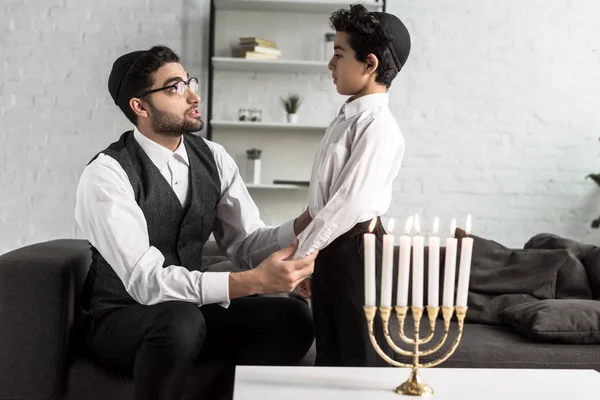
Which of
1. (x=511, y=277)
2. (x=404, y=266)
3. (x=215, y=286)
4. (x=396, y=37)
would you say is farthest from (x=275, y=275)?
(x=511, y=277)

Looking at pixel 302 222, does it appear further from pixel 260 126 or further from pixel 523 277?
pixel 260 126

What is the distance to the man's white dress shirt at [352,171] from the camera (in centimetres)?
194

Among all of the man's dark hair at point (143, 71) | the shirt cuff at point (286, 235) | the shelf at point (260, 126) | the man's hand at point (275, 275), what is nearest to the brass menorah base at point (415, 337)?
the man's hand at point (275, 275)

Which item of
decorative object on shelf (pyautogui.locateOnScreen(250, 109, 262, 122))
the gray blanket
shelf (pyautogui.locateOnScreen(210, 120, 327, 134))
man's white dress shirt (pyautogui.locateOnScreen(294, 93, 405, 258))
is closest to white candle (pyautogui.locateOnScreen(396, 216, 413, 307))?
man's white dress shirt (pyautogui.locateOnScreen(294, 93, 405, 258))

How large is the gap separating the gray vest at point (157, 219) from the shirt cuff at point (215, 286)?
9.8 inches

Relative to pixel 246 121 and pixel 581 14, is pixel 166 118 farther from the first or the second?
pixel 581 14

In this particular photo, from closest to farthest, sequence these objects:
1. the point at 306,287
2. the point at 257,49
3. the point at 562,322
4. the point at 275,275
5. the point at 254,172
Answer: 1. the point at 275,275
2. the point at 306,287
3. the point at 562,322
4. the point at 257,49
5. the point at 254,172

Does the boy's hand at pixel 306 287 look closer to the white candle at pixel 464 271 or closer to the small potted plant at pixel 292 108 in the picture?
the white candle at pixel 464 271

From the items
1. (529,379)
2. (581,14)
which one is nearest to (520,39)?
(581,14)

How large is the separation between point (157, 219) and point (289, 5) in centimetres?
236

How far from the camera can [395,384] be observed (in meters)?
1.61

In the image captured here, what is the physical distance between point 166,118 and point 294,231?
518 mm

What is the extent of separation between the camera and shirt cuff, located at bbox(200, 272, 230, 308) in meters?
1.98

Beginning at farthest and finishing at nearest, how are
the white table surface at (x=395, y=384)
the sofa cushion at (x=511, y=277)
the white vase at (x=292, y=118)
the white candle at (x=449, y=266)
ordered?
1. the white vase at (x=292, y=118)
2. the sofa cushion at (x=511, y=277)
3. the white table surface at (x=395, y=384)
4. the white candle at (x=449, y=266)
